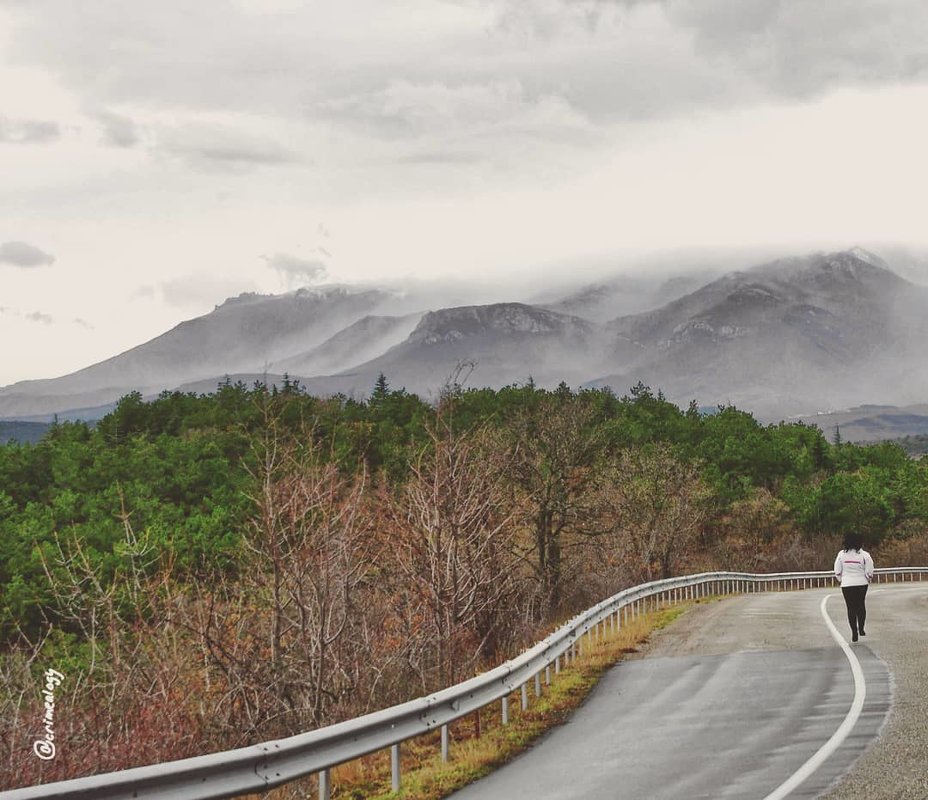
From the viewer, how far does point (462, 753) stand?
36.7 ft

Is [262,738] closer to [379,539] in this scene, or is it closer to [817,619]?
[379,539]

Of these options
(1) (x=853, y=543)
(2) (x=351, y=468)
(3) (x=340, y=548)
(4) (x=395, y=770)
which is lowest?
(4) (x=395, y=770)

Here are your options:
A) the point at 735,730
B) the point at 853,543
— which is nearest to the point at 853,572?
the point at 853,543

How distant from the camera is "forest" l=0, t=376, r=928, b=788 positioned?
1356 centimetres

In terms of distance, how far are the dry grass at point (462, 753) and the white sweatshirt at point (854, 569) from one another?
468 centimetres

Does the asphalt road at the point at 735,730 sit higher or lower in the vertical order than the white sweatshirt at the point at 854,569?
lower

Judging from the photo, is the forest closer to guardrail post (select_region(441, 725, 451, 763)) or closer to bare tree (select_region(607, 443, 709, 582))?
bare tree (select_region(607, 443, 709, 582))

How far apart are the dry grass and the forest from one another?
1.10m

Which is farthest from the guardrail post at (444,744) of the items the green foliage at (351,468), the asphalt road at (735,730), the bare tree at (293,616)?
the green foliage at (351,468)

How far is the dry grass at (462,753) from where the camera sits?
9.95 metres

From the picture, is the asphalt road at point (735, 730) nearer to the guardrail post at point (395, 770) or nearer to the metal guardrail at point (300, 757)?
the guardrail post at point (395, 770)

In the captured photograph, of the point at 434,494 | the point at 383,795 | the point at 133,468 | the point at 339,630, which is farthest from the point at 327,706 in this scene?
the point at 133,468

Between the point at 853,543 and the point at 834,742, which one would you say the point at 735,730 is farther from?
the point at 853,543

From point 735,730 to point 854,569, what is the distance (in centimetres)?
833
